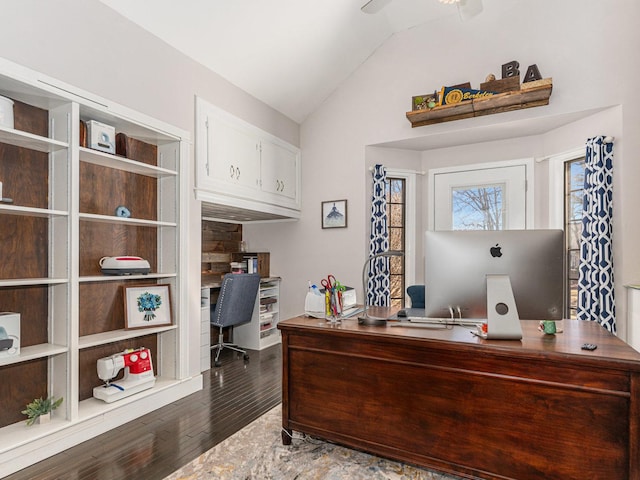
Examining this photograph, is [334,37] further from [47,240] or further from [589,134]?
[47,240]

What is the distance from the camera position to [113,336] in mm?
2648

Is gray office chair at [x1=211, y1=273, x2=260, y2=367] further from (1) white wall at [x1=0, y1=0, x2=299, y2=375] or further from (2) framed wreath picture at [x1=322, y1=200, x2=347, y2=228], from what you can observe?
(2) framed wreath picture at [x1=322, y1=200, x2=347, y2=228]

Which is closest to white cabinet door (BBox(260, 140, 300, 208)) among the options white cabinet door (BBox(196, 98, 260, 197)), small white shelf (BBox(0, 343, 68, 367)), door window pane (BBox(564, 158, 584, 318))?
white cabinet door (BBox(196, 98, 260, 197))

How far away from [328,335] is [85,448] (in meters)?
1.65

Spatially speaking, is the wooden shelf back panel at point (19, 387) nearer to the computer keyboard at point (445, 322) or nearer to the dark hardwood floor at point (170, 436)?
the dark hardwood floor at point (170, 436)

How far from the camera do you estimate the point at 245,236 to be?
5.23 metres

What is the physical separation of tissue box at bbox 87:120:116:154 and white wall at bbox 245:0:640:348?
2.49m

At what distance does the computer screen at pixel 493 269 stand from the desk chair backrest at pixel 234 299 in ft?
7.86

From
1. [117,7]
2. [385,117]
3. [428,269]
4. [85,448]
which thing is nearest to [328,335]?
[428,269]

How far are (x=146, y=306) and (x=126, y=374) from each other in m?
0.52

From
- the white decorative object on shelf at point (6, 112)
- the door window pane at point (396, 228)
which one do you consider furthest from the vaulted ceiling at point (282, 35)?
the door window pane at point (396, 228)

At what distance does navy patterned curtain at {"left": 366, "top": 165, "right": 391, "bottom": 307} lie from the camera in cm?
424

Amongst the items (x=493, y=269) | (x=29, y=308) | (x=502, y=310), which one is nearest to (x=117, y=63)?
(x=29, y=308)

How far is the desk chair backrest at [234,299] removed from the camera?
12.5 feet
